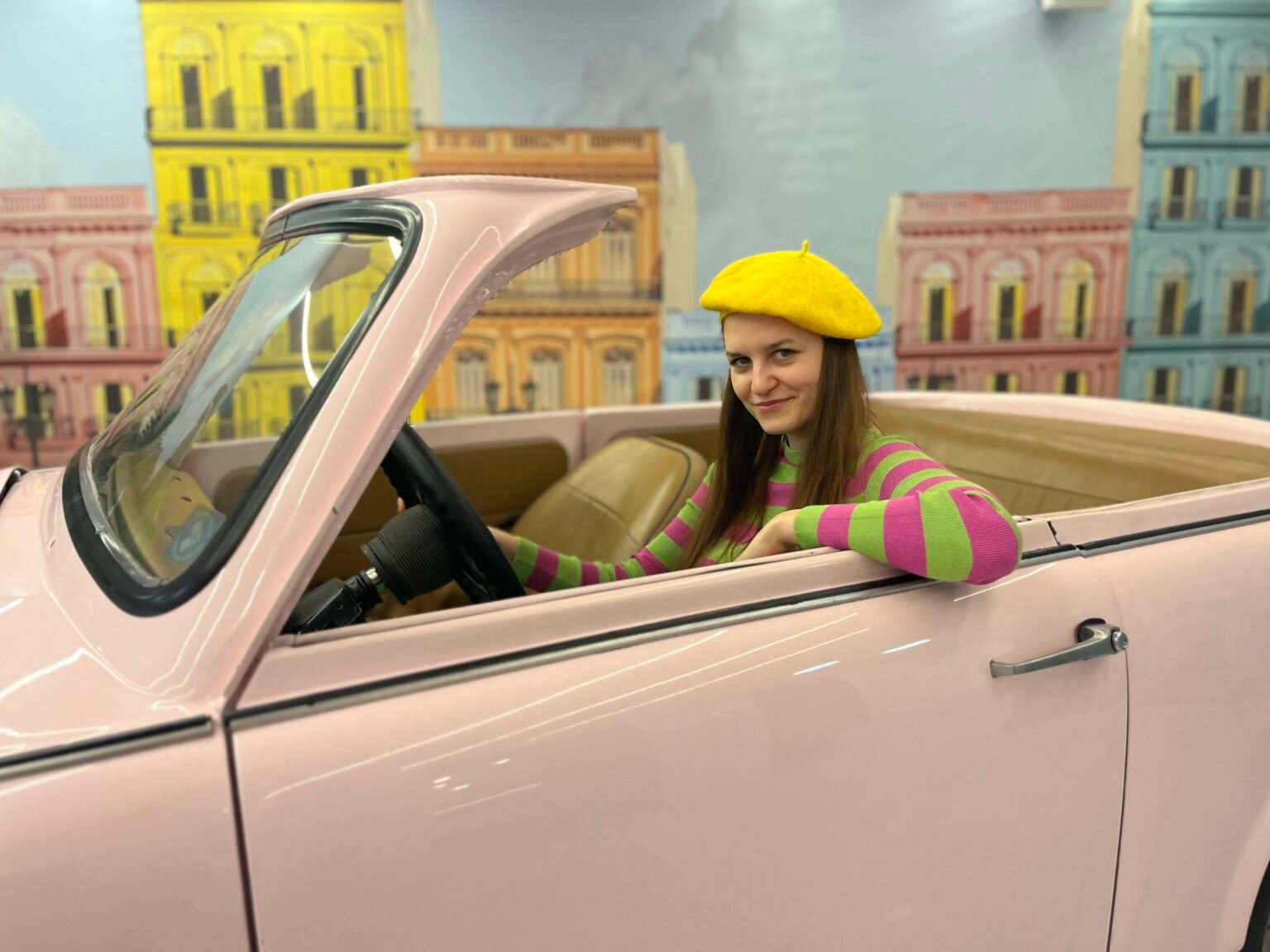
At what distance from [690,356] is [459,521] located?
434 centimetres

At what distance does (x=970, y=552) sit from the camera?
106 cm

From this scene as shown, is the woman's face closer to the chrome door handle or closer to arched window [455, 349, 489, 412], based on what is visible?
the chrome door handle

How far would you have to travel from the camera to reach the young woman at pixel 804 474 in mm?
1081

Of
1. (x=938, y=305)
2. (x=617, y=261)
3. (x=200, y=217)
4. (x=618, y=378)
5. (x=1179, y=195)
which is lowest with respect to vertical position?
(x=618, y=378)

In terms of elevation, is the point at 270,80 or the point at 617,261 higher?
the point at 270,80

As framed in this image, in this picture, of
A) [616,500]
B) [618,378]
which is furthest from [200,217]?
[616,500]

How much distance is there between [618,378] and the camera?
5516 mm

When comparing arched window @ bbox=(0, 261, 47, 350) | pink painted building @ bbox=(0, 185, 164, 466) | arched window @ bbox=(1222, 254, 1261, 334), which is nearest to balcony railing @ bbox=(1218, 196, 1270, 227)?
arched window @ bbox=(1222, 254, 1261, 334)

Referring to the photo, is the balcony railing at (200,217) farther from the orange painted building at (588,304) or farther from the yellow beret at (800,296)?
the yellow beret at (800,296)

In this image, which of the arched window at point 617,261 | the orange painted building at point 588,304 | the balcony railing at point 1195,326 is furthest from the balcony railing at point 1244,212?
the arched window at point 617,261

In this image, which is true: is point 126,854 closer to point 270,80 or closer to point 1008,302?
point 270,80

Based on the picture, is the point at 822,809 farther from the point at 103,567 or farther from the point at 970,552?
the point at 103,567

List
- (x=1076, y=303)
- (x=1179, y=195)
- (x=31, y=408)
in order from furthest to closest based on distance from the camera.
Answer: (x=1076, y=303), (x=1179, y=195), (x=31, y=408)

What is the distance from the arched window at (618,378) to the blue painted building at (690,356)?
205 millimetres
